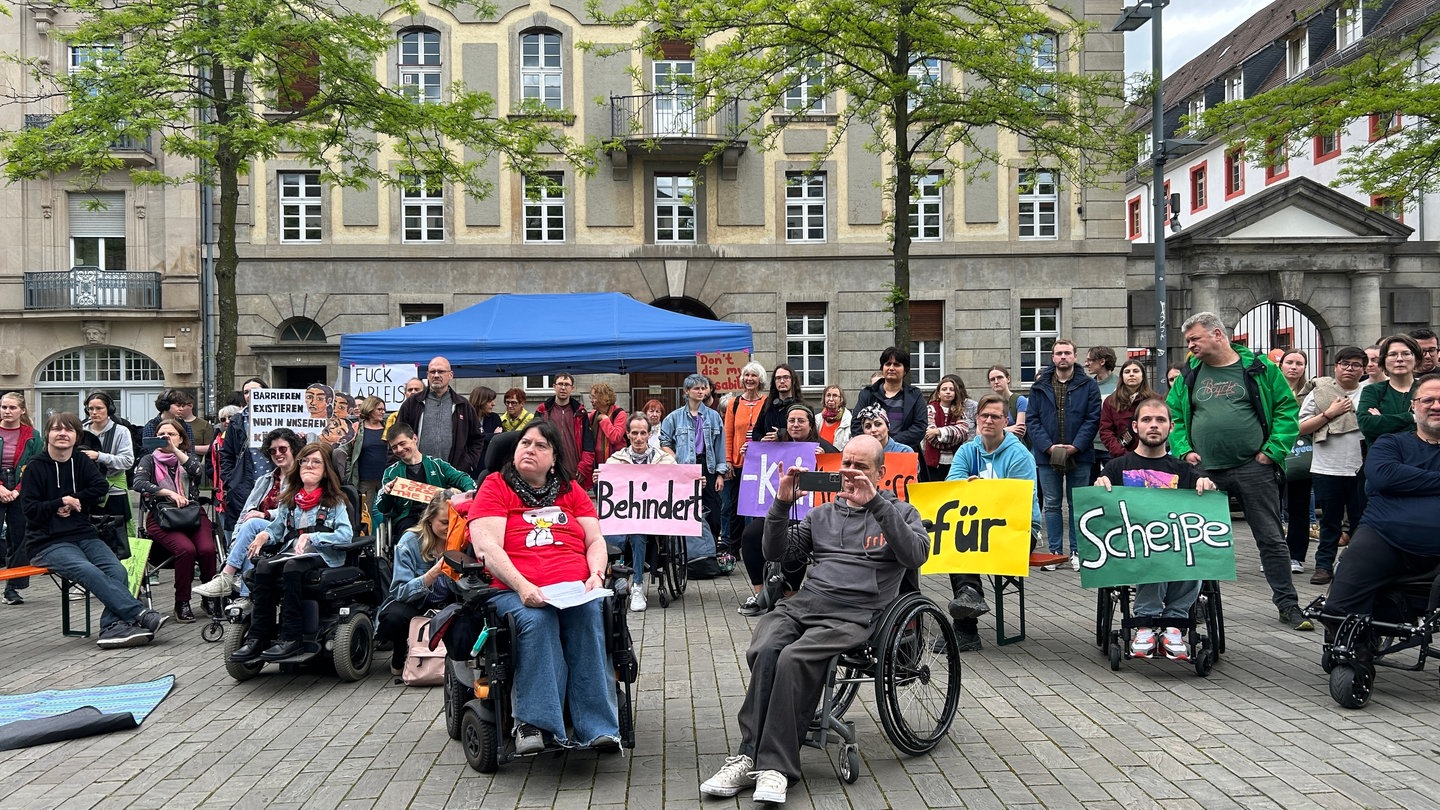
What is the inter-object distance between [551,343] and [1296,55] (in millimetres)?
38173

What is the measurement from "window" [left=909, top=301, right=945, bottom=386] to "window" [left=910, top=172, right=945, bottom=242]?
5.30 ft

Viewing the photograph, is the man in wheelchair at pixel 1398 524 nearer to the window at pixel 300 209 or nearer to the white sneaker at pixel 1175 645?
the white sneaker at pixel 1175 645

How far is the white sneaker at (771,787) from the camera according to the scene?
4957 millimetres

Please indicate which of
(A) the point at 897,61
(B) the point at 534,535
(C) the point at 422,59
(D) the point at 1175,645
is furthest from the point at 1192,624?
(C) the point at 422,59

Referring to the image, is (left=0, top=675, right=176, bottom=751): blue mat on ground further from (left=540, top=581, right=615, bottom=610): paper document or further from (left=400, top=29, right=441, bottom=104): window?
(left=400, top=29, right=441, bottom=104): window

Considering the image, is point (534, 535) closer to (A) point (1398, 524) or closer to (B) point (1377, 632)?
(B) point (1377, 632)

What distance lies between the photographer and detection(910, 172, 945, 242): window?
94.7 feet

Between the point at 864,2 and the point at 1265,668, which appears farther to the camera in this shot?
the point at 864,2

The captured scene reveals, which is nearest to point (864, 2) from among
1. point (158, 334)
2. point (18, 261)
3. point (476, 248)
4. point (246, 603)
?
point (246, 603)

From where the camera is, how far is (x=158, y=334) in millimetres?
28891

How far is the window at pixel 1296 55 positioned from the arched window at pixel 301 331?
3389 centimetres

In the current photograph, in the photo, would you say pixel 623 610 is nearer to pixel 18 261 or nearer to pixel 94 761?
pixel 94 761

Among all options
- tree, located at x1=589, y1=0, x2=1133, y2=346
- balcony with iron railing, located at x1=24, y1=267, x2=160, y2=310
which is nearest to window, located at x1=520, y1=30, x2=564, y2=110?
balcony with iron railing, located at x1=24, y1=267, x2=160, y2=310

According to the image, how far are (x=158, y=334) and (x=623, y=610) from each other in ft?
86.9
